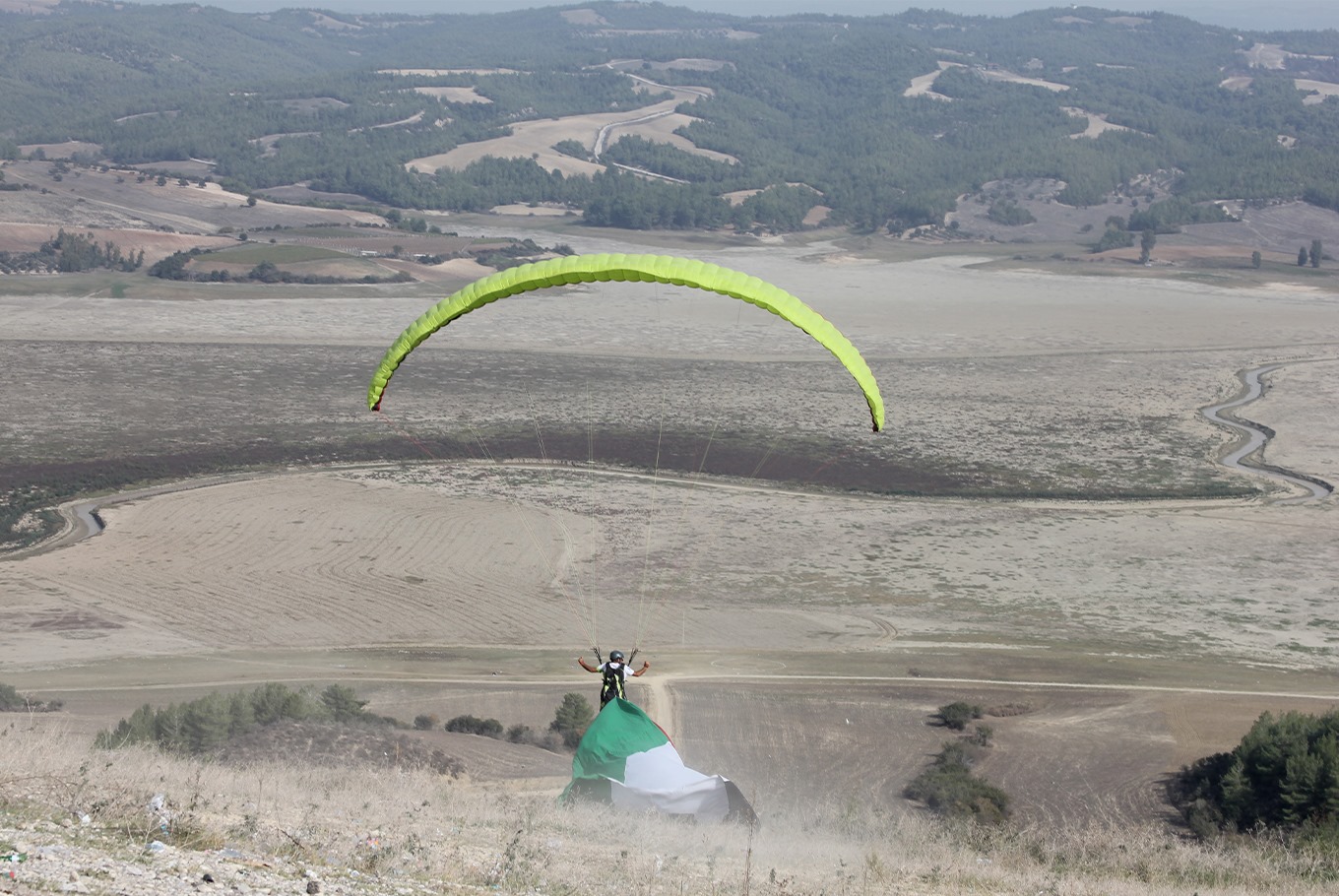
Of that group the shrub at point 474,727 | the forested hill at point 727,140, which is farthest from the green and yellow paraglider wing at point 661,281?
the forested hill at point 727,140

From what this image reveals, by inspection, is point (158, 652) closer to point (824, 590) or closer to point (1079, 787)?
point (824, 590)

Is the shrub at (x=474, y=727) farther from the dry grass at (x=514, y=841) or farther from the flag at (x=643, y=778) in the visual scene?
the flag at (x=643, y=778)

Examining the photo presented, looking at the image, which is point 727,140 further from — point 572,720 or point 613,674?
point 613,674

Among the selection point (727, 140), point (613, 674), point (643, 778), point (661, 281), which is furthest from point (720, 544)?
point (727, 140)

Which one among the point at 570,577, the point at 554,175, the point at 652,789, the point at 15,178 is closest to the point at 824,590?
the point at 570,577

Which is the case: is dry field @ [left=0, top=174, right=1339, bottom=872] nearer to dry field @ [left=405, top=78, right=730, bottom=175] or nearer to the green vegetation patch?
the green vegetation patch

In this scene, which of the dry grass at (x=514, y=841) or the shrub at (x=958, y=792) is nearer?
the dry grass at (x=514, y=841)

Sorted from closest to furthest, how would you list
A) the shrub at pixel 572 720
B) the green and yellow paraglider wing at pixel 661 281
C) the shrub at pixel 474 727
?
the green and yellow paraglider wing at pixel 661 281 → the shrub at pixel 474 727 → the shrub at pixel 572 720

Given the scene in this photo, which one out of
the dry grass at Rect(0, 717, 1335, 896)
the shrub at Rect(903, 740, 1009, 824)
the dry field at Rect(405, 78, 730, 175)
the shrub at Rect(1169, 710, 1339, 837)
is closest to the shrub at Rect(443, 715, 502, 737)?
the dry grass at Rect(0, 717, 1335, 896)
